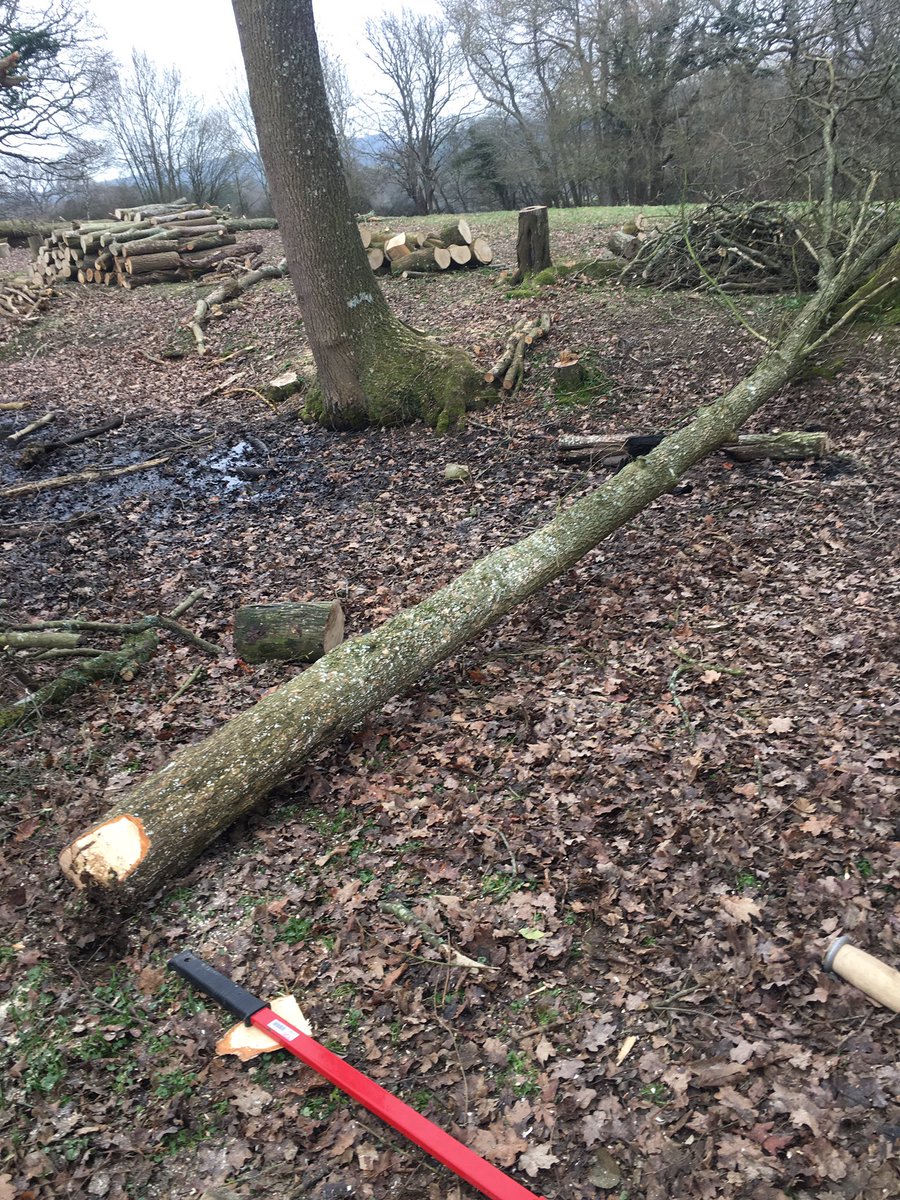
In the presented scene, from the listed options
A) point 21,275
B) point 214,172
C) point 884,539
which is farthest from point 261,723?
point 214,172

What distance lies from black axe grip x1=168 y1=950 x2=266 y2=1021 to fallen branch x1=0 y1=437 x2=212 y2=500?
6816 mm

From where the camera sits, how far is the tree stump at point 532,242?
1244 cm

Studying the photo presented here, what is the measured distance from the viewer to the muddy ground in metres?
2.55

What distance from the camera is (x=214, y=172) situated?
32.8 metres

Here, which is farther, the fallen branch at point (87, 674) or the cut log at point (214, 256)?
the cut log at point (214, 256)

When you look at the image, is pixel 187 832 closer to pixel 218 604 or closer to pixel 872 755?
pixel 218 604

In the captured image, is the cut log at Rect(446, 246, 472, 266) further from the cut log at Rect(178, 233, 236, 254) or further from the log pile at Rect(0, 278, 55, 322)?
the log pile at Rect(0, 278, 55, 322)

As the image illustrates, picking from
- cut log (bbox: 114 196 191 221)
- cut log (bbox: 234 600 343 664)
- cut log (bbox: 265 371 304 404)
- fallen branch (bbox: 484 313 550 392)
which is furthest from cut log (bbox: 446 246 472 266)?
cut log (bbox: 234 600 343 664)

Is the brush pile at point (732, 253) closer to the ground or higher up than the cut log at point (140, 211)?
closer to the ground

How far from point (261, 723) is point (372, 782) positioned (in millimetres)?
690

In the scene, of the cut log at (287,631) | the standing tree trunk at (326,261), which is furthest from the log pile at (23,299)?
the cut log at (287,631)

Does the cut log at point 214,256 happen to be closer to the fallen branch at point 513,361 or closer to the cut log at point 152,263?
the cut log at point 152,263

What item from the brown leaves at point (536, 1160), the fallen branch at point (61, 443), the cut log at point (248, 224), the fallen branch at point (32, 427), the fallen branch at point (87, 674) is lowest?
the brown leaves at point (536, 1160)

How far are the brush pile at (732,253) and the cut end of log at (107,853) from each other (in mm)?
10268
